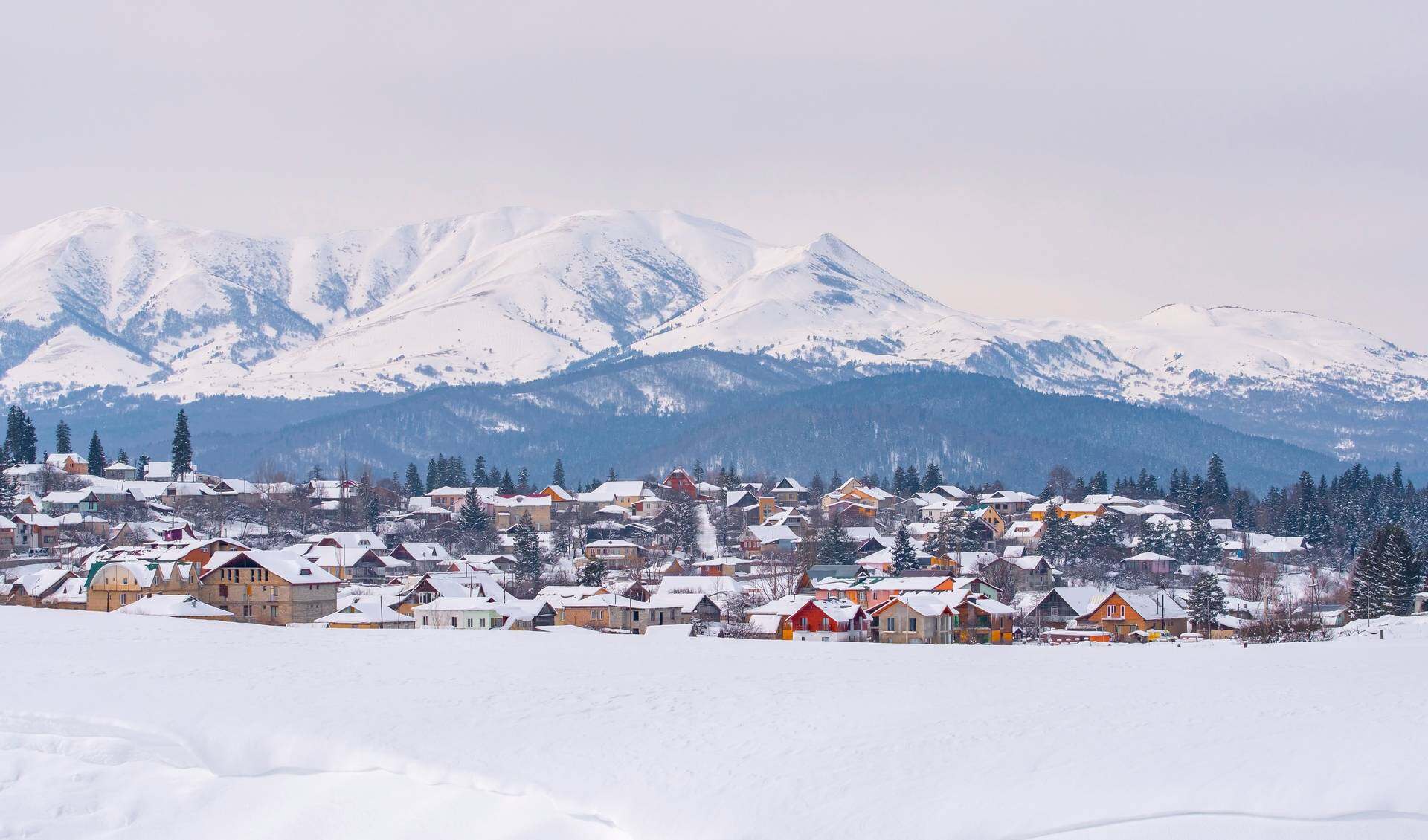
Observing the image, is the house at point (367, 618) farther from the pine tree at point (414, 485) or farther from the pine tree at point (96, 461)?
the pine tree at point (414, 485)

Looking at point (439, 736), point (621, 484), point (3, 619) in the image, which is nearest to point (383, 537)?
point (621, 484)

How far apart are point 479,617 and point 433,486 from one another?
96400 millimetres

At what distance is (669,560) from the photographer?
108m

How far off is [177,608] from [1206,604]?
4335cm

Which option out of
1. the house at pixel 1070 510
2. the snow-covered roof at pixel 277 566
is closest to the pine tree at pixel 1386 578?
the snow-covered roof at pixel 277 566

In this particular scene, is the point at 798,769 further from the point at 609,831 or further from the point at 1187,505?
the point at 1187,505

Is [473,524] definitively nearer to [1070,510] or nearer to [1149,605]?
[1070,510]

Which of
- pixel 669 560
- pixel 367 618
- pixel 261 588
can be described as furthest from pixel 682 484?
pixel 367 618

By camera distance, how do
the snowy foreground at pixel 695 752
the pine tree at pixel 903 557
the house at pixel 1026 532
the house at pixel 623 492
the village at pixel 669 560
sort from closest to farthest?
the snowy foreground at pixel 695 752 → the village at pixel 669 560 → the pine tree at pixel 903 557 → the house at pixel 1026 532 → the house at pixel 623 492

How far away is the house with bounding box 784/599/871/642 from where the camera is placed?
198ft

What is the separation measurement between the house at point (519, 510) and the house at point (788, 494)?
948 inches

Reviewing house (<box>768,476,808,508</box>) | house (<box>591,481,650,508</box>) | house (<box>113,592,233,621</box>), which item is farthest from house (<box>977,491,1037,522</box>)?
house (<box>113,592,233,621</box>)

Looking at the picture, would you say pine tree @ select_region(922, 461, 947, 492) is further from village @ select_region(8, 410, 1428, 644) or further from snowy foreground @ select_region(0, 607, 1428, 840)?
snowy foreground @ select_region(0, 607, 1428, 840)

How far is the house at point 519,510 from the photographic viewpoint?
136 m
